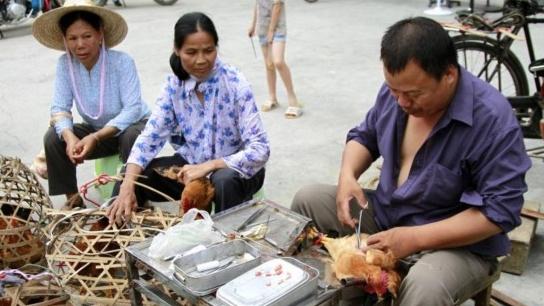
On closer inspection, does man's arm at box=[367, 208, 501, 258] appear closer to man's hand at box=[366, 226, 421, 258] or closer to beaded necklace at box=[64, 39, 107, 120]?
man's hand at box=[366, 226, 421, 258]

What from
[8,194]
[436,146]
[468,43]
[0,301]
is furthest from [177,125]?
[468,43]

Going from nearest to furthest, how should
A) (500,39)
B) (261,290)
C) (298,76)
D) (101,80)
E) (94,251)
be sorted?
Result: (261,290), (94,251), (101,80), (500,39), (298,76)

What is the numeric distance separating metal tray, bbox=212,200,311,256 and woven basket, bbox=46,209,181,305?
11.1 inches

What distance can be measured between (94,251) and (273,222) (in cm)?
75

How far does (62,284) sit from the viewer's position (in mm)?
2309

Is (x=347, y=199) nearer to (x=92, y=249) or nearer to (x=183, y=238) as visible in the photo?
(x=183, y=238)

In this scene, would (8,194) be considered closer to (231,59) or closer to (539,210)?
(539,210)

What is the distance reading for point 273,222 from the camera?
2.21 metres

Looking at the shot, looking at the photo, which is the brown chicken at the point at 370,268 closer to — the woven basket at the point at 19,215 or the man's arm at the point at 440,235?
the man's arm at the point at 440,235

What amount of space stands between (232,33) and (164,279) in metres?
7.08

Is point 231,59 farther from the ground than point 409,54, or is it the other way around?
point 409,54

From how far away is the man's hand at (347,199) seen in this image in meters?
2.23

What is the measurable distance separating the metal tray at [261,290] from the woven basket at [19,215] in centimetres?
137

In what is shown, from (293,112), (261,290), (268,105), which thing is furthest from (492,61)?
(261,290)
